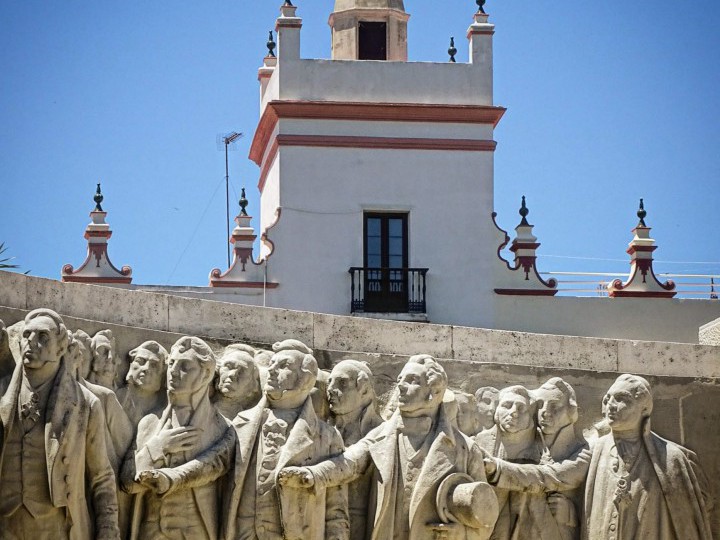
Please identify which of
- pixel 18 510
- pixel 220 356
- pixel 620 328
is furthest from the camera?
pixel 620 328

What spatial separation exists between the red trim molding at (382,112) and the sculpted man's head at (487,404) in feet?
73.4

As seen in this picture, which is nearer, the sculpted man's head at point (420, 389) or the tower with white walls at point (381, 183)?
the sculpted man's head at point (420, 389)

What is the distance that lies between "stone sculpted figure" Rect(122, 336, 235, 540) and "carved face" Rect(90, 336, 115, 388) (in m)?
0.42

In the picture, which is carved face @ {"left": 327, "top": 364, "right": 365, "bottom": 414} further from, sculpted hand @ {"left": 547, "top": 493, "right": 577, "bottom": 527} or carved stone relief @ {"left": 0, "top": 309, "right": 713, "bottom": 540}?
sculpted hand @ {"left": 547, "top": 493, "right": 577, "bottom": 527}

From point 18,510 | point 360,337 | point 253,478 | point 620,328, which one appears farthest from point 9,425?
point 620,328

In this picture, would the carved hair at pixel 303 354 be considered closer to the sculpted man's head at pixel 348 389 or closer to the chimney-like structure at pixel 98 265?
the sculpted man's head at pixel 348 389

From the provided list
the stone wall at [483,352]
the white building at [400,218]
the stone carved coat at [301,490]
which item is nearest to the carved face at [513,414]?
the stone wall at [483,352]

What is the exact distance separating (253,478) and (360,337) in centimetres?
165

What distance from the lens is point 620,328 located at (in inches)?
1538

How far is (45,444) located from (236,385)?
1688 mm

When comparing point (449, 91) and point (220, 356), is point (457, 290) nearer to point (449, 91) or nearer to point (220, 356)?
point (449, 91)

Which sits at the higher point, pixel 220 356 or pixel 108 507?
pixel 220 356

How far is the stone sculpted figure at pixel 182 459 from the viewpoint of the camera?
55.2ft

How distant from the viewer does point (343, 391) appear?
17438 millimetres
